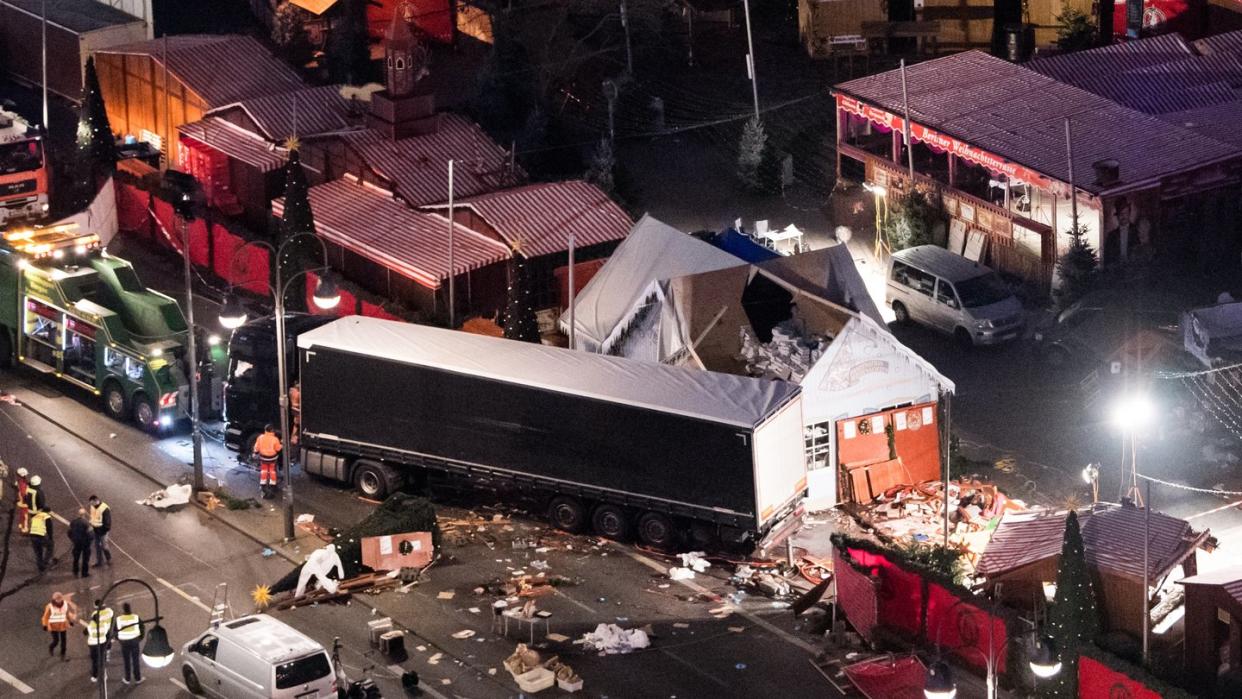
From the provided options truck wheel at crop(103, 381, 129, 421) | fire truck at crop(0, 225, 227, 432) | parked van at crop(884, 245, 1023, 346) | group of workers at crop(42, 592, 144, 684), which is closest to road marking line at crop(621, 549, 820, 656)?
group of workers at crop(42, 592, 144, 684)

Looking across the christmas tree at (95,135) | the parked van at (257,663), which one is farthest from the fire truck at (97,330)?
the parked van at (257,663)

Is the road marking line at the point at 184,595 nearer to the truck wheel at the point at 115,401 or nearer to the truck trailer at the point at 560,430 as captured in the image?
the truck trailer at the point at 560,430

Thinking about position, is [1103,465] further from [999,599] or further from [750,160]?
[750,160]

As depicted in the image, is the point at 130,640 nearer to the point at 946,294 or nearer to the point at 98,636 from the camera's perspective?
the point at 98,636

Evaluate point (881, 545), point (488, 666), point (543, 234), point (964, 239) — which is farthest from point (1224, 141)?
point (488, 666)

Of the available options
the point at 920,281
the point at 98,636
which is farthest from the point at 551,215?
the point at 98,636
